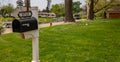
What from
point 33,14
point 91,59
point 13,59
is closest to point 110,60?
point 91,59

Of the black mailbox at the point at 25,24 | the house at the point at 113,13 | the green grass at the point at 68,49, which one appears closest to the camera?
the black mailbox at the point at 25,24

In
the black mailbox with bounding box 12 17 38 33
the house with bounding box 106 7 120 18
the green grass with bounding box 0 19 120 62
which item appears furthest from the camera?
the house with bounding box 106 7 120 18

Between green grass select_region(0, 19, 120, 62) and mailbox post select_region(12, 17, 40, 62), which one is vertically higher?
mailbox post select_region(12, 17, 40, 62)

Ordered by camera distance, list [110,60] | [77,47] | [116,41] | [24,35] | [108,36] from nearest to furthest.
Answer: [24,35]
[110,60]
[77,47]
[116,41]
[108,36]

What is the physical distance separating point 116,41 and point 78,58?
8.12 ft

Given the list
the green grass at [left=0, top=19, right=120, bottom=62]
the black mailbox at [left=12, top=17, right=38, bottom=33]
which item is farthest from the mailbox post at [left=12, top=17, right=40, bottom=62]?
the green grass at [left=0, top=19, right=120, bottom=62]

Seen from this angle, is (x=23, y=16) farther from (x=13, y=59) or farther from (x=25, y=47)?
(x=25, y=47)

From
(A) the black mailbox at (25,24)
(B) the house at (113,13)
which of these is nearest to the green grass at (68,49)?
(A) the black mailbox at (25,24)

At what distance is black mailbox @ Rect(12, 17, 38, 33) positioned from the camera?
14.9ft

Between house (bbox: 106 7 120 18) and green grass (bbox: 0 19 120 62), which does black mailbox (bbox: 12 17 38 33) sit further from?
house (bbox: 106 7 120 18)

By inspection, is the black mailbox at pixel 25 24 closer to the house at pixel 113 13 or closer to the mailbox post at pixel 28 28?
the mailbox post at pixel 28 28

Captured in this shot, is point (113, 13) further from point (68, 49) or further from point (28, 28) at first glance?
point (28, 28)

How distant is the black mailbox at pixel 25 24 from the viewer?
4.54 metres

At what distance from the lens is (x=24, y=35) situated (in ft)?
15.5
